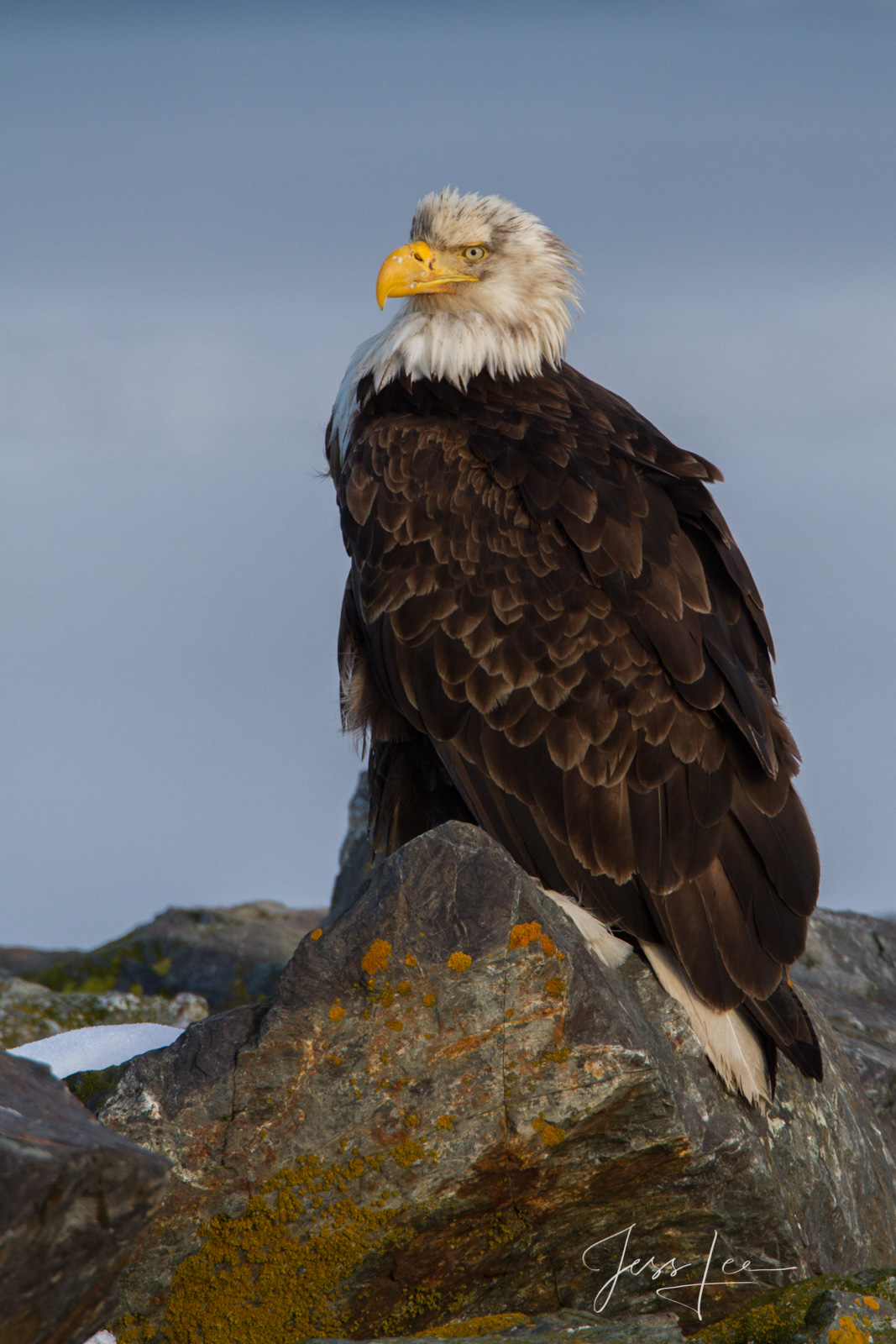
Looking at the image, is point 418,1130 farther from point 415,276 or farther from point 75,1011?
point 75,1011

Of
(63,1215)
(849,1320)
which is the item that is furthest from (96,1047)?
(849,1320)

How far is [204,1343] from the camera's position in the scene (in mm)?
4191

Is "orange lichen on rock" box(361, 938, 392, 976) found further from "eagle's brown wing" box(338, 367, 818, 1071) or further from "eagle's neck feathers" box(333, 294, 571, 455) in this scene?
"eagle's neck feathers" box(333, 294, 571, 455)

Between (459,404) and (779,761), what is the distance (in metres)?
2.43

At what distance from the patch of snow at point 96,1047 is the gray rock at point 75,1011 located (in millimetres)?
2250

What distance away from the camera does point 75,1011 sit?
8.33 metres

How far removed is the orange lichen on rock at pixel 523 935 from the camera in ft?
14.6

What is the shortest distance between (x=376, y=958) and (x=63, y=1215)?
149 cm

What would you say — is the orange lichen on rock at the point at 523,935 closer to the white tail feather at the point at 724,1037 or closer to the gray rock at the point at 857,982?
the white tail feather at the point at 724,1037

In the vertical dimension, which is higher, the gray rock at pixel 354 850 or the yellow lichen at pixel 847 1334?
the gray rock at pixel 354 850

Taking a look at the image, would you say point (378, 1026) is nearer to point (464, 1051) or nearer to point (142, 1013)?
point (464, 1051)

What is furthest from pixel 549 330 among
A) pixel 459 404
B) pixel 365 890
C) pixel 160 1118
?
pixel 160 1118

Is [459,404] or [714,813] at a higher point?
[459,404]
